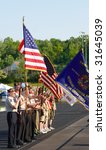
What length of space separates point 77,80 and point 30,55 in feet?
12.9

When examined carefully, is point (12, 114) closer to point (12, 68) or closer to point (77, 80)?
point (77, 80)

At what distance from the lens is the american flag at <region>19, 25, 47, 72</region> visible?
49.3ft

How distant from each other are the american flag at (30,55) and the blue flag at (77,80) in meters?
1.91

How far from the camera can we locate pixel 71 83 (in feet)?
39.7

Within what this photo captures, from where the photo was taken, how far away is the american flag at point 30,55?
15034 mm

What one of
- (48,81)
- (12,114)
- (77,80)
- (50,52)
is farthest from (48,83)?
(50,52)

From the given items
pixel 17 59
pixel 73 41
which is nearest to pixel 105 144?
pixel 17 59

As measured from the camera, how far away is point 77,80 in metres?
11.6

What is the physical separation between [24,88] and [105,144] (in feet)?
33.6

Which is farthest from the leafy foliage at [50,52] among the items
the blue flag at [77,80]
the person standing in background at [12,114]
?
the blue flag at [77,80]

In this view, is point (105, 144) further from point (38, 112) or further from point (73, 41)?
point (73, 41)

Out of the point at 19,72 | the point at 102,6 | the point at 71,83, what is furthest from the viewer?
the point at 19,72

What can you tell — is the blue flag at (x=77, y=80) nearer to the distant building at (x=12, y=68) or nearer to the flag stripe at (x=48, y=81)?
the flag stripe at (x=48, y=81)

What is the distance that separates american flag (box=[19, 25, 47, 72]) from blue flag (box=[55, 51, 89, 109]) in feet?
6.27
